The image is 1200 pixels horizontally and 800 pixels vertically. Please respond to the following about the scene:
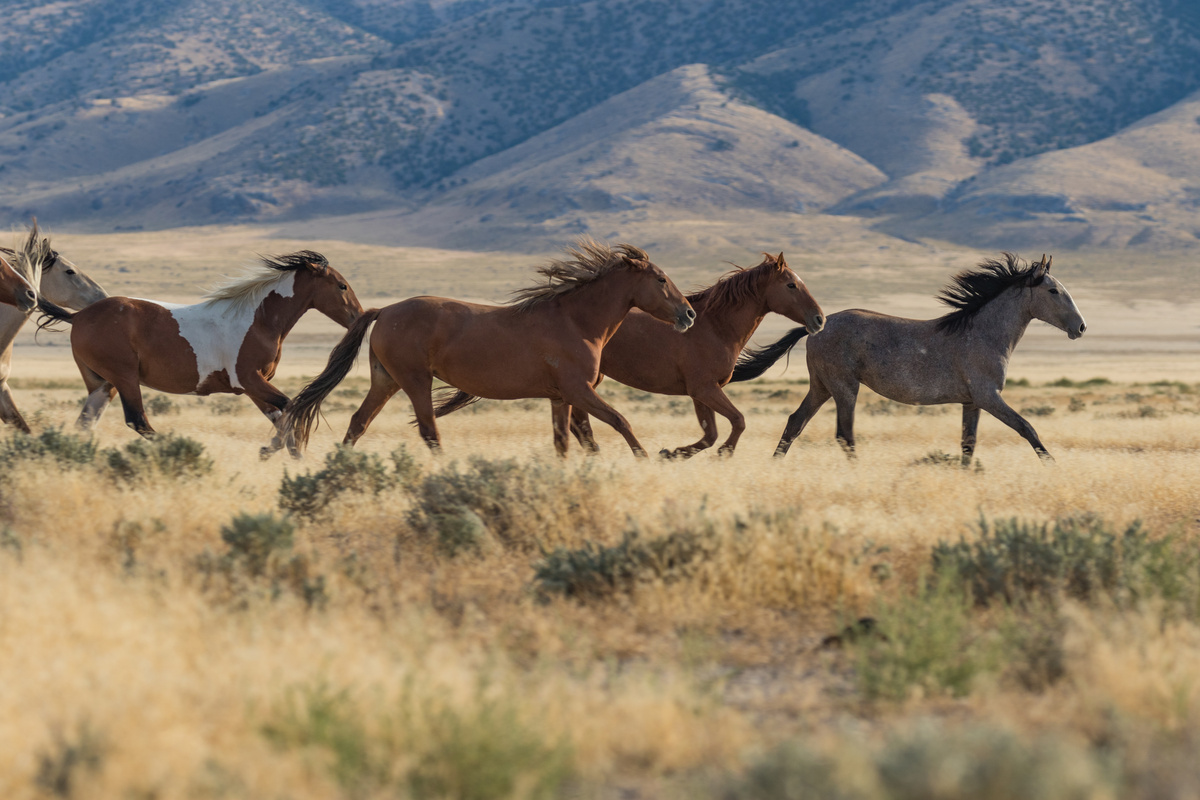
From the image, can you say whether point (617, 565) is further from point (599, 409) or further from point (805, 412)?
point (805, 412)

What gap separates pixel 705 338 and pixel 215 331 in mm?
4582

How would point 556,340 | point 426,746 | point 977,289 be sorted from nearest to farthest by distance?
point 426,746, point 556,340, point 977,289

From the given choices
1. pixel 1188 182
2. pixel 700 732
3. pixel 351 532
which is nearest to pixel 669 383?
pixel 351 532

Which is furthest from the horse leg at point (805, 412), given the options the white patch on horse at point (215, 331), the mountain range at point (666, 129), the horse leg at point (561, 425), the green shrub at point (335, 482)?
A: the mountain range at point (666, 129)

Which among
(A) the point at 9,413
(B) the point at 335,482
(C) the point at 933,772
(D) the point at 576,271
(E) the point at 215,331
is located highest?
(D) the point at 576,271

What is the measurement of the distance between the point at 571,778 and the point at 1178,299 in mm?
85879

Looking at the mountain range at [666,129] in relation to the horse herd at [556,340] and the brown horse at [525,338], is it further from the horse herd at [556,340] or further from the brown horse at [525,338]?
the brown horse at [525,338]

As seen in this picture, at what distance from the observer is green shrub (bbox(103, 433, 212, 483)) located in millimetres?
7961

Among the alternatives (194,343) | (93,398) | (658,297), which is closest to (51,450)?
(194,343)

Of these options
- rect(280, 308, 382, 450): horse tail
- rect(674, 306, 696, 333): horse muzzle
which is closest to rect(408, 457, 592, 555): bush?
rect(674, 306, 696, 333): horse muzzle

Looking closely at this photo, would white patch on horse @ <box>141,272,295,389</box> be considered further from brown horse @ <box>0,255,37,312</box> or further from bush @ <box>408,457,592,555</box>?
bush @ <box>408,457,592,555</box>

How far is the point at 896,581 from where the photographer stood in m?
6.14

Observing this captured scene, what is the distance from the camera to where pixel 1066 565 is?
587 centimetres

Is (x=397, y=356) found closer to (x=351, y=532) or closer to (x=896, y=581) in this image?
(x=351, y=532)
